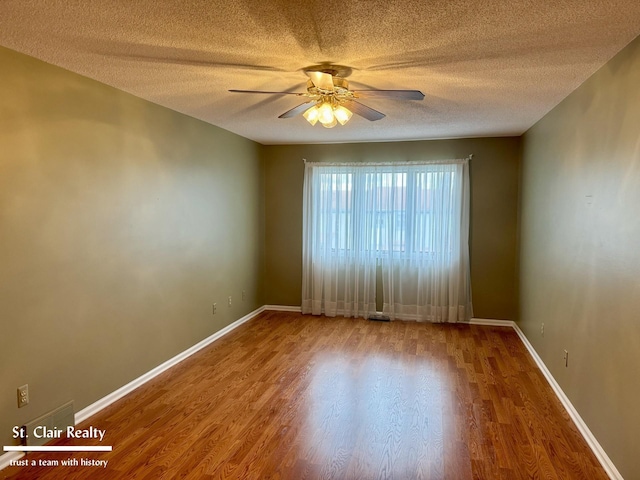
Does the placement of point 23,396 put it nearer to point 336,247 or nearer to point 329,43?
point 329,43

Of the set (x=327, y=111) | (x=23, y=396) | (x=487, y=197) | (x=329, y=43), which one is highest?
(x=329, y=43)

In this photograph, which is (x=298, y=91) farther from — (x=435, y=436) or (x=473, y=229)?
(x=473, y=229)

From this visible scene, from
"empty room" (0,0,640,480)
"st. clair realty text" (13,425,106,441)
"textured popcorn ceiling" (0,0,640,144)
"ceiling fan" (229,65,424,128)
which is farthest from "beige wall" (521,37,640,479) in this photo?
"st. clair realty text" (13,425,106,441)

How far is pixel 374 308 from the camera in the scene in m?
5.89

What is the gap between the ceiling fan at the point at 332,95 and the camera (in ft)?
8.45

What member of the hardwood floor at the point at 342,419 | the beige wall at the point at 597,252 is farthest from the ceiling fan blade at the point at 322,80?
the hardwood floor at the point at 342,419

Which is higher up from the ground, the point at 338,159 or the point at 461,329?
the point at 338,159

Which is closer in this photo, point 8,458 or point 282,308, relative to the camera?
point 8,458

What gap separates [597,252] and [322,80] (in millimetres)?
1996

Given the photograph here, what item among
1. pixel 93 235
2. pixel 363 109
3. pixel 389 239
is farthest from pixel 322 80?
pixel 389 239

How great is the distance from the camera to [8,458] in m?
2.48

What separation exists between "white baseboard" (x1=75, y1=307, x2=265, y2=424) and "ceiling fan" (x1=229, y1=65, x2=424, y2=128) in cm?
243

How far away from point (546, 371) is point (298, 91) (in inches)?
124

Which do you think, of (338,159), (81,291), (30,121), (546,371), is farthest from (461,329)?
(30,121)
